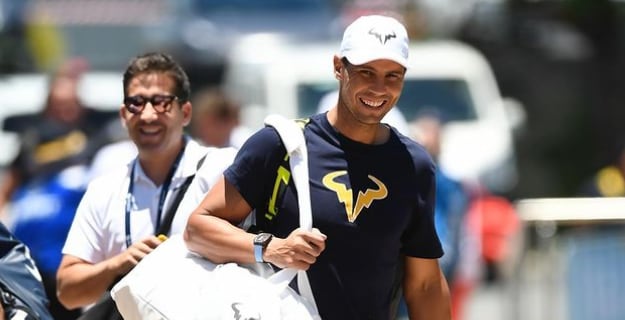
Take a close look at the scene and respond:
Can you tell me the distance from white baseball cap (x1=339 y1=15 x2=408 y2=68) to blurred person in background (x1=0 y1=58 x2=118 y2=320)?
333 centimetres

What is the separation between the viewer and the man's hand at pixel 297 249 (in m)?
5.27

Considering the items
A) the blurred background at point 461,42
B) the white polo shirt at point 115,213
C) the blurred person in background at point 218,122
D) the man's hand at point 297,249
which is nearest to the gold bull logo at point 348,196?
the man's hand at point 297,249

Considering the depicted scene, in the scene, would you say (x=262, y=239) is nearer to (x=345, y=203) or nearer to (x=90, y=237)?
(x=345, y=203)

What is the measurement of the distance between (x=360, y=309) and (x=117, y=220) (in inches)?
49.9

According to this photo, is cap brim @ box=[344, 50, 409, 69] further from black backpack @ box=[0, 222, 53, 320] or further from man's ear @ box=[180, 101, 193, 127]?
black backpack @ box=[0, 222, 53, 320]

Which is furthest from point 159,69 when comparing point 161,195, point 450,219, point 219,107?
point 450,219

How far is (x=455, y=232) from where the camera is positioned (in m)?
10.9

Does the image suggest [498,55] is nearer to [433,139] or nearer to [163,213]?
[433,139]

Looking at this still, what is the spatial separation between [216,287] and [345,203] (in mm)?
501

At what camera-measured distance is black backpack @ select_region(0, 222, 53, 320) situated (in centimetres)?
575

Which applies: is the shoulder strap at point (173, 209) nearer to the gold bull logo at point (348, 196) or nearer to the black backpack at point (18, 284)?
the black backpack at point (18, 284)

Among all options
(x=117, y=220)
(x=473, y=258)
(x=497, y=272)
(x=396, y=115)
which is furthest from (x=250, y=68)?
(x=117, y=220)

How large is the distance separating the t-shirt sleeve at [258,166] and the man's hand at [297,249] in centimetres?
21

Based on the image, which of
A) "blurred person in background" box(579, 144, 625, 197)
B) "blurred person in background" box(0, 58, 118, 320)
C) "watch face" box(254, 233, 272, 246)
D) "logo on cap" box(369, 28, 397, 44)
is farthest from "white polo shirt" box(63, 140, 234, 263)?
"blurred person in background" box(579, 144, 625, 197)
